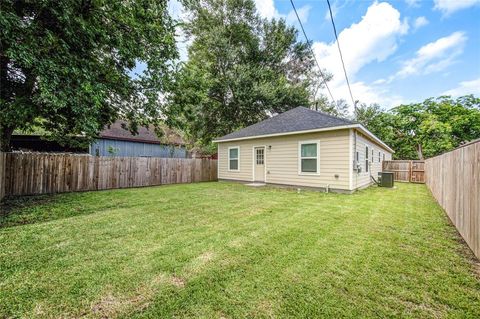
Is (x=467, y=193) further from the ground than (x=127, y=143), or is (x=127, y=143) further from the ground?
(x=127, y=143)

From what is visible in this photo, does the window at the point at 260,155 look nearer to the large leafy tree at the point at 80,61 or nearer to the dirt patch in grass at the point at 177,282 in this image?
the large leafy tree at the point at 80,61

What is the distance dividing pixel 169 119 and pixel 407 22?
380 inches

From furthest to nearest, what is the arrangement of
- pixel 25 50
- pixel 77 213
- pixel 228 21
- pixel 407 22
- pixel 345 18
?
pixel 228 21
pixel 407 22
pixel 345 18
pixel 77 213
pixel 25 50

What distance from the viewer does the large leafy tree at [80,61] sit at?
14.3 feet

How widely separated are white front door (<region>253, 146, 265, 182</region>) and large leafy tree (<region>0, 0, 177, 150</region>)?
523cm

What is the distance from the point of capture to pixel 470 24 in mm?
7504

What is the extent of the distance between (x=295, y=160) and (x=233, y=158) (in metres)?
4.13

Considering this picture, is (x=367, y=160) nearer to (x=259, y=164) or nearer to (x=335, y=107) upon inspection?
(x=259, y=164)

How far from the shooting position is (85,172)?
8.69 metres

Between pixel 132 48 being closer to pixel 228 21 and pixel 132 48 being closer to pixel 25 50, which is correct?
pixel 25 50

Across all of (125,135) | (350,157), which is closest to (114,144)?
(125,135)

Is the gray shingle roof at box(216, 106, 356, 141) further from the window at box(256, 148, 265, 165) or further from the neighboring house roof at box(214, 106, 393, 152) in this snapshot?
the window at box(256, 148, 265, 165)

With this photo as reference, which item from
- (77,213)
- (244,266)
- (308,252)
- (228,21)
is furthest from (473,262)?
(228,21)

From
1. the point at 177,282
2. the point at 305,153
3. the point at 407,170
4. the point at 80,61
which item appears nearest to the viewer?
the point at 177,282
